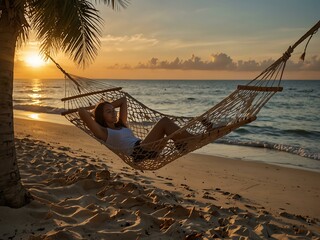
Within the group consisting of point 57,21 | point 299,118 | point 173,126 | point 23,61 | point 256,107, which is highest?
point 57,21

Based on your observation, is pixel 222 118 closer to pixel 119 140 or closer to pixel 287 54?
pixel 287 54

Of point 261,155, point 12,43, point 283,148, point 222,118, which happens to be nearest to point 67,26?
point 12,43

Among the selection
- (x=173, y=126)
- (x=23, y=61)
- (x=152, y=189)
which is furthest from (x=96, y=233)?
(x=23, y=61)

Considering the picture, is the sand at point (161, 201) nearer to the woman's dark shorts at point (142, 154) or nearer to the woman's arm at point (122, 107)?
the woman's dark shorts at point (142, 154)

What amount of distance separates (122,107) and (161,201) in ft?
3.77

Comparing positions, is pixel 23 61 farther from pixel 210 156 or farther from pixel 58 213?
pixel 210 156

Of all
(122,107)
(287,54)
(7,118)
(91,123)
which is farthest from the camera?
(122,107)

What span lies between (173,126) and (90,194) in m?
0.95

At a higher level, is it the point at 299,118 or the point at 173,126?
the point at 173,126

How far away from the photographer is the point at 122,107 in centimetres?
361

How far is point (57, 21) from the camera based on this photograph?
110 inches

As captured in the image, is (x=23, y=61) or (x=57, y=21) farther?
(x=23, y=61)

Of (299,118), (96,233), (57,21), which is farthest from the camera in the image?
(299,118)

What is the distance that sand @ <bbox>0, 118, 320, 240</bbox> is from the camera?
2242 mm
